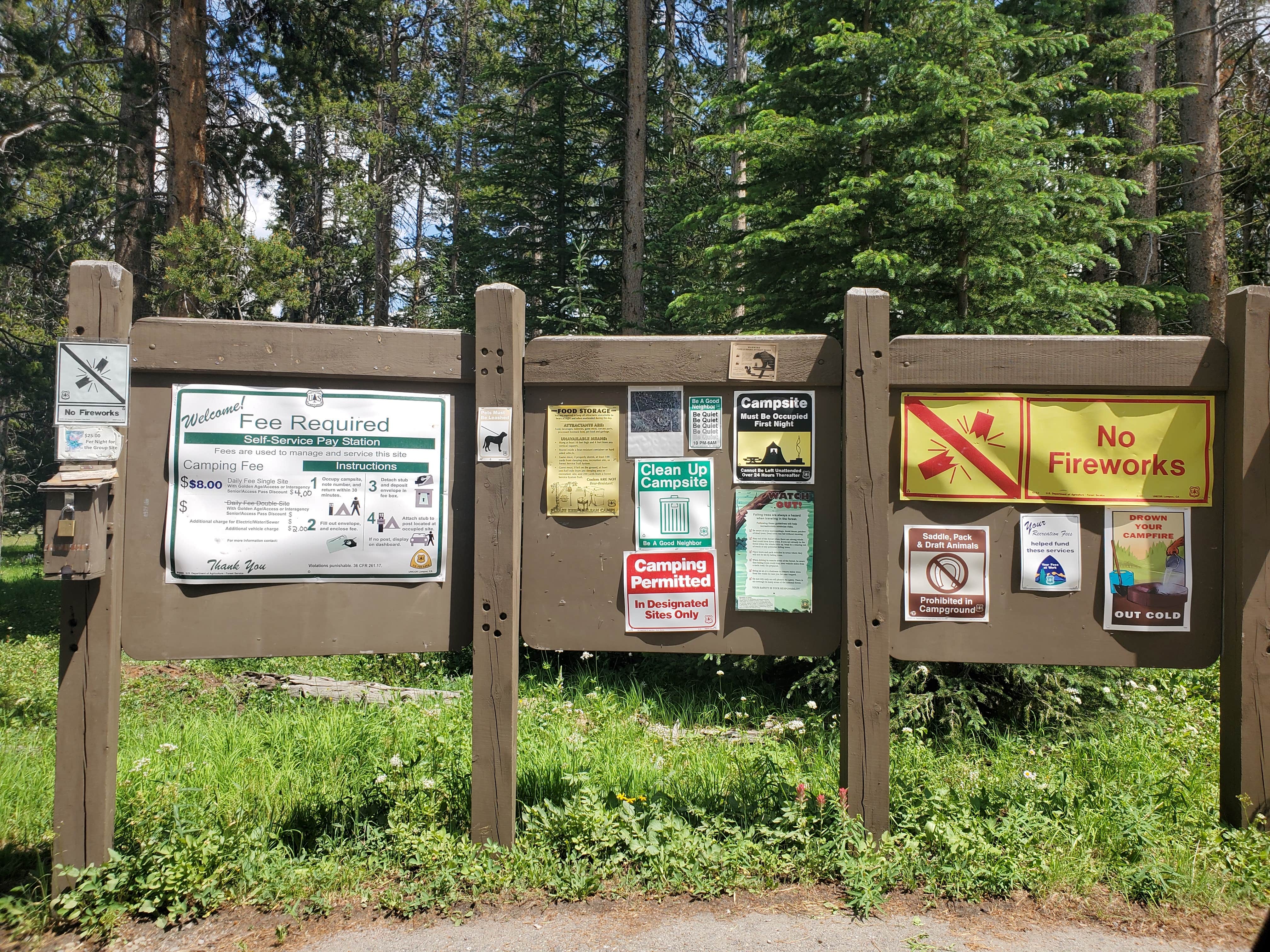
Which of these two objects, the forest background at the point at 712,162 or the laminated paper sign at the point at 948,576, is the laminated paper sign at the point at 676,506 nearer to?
the laminated paper sign at the point at 948,576

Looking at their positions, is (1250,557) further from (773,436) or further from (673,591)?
(673,591)

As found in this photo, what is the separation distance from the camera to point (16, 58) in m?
12.1

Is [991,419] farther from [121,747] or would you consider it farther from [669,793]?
[121,747]

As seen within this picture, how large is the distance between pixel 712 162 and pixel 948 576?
61.0 ft

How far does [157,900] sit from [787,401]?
3126mm

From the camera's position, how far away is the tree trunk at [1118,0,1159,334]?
1008 centimetres

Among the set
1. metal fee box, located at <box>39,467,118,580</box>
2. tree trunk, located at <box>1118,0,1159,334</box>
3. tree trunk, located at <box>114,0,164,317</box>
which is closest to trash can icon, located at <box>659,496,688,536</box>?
metal fee box, located at <box>39,467,118,580</box>

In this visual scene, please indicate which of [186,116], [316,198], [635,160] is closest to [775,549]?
[186,116]

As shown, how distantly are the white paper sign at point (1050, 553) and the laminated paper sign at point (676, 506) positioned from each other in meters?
1.31

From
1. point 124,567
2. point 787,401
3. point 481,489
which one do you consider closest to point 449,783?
point 481,489

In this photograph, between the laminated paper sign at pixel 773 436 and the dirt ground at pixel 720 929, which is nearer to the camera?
the dirt ground at pixel 720 929

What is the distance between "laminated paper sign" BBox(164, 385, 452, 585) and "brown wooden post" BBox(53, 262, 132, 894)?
268 millimetres

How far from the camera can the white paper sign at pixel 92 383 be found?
9.68 ft

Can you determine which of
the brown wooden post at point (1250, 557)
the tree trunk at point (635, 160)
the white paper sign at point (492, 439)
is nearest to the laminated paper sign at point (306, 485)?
the white paper sign at point (492, 439)
